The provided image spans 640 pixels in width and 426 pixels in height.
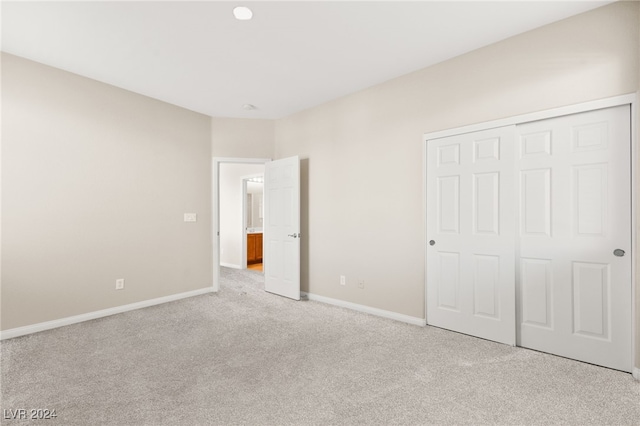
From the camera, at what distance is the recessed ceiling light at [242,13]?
7.76 feet

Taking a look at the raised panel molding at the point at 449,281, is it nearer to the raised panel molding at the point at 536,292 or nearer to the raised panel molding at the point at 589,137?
the raised panel molding at the point at 536,292

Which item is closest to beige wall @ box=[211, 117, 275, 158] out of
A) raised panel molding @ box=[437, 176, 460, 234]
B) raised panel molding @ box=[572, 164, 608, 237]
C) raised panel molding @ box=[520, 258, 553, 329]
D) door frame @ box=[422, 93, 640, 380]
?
raised panel molding @ box=[437, 176, 460, 234]

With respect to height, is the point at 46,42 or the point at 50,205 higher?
the point at 46,42

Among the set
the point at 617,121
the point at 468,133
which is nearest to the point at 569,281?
the point at 617,121

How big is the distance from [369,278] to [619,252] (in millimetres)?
2291

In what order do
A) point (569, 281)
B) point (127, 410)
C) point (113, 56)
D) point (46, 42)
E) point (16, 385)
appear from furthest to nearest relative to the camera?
1. point (113, 56)
2. point (46, 42)
3. point (569, 281)
4. point (16, 385)
5. point (127, 410)

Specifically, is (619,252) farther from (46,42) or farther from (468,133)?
(46,42)

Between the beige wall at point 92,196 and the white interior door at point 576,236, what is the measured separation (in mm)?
4224

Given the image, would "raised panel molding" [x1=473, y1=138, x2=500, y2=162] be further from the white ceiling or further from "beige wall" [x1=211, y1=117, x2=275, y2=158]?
"beige wall" [x1=211, y1=117, x2=275, y2=158]

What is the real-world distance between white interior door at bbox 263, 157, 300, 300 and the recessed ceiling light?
2.14 meters

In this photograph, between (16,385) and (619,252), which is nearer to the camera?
(16,385)

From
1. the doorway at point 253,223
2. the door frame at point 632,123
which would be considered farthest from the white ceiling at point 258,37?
the doorway at point 253,223

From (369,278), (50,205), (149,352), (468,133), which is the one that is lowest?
(149,352)

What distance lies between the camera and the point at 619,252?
232 centimetres
